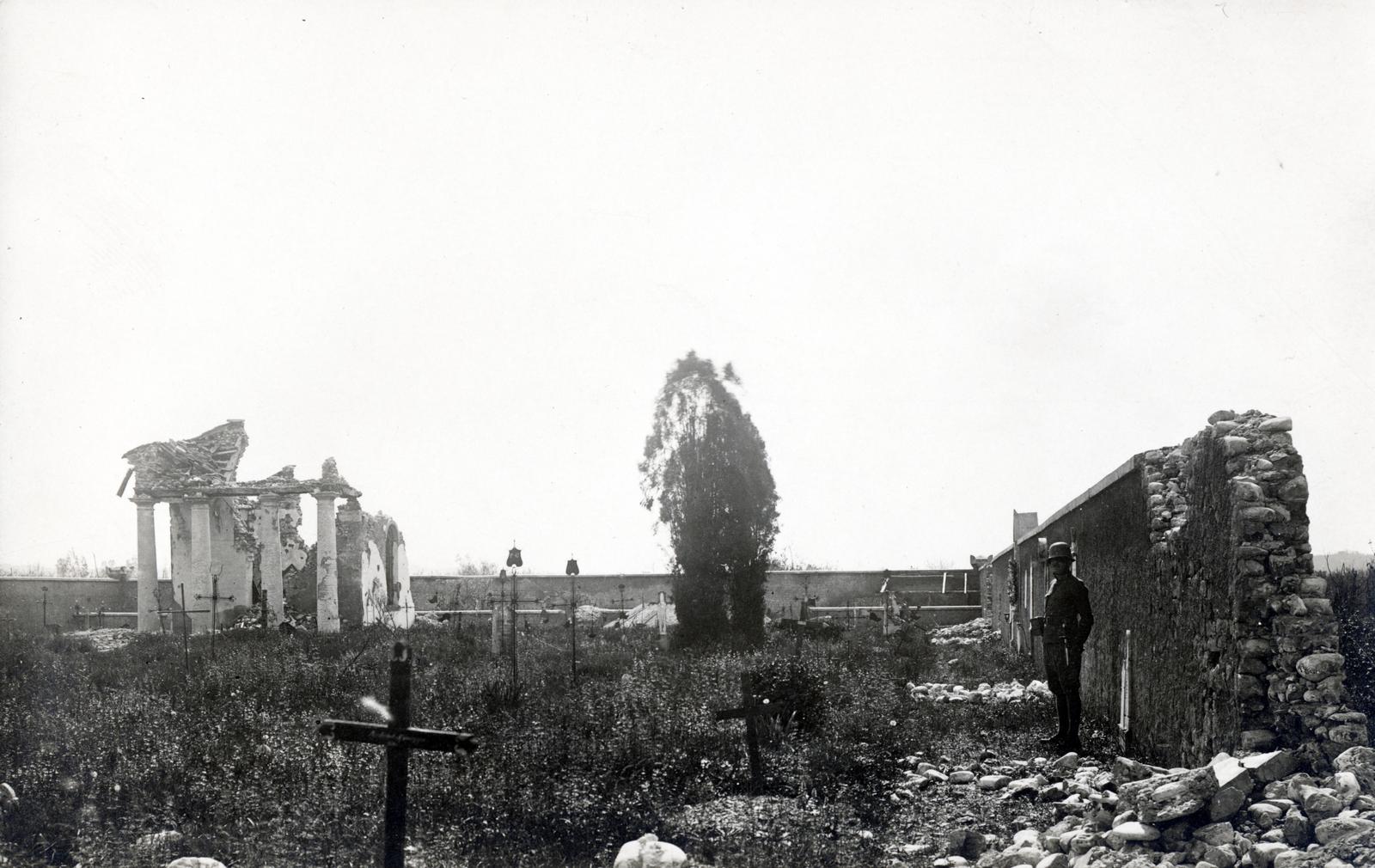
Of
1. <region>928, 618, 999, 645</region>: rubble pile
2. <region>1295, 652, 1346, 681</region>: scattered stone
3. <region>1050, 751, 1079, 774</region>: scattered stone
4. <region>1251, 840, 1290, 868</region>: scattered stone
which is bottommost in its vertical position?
<region>928, 618, 999, 645</region>: rubble pile

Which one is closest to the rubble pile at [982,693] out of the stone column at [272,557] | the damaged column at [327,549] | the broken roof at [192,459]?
the damaged column at [327,549]

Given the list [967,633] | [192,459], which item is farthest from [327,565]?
[967,633]

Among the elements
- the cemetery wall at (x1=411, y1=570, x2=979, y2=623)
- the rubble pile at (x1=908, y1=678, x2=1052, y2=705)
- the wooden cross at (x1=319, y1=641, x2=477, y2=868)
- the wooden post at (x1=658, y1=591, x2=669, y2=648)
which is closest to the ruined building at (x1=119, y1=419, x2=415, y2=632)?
the cemetery wall at (x1=411, y1=570, x2=979, y2=623)

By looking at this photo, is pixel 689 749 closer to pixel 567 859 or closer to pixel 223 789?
pixel 567 859

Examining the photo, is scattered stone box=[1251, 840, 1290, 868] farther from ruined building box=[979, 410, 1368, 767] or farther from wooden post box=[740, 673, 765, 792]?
wooden post box=[740, 673, 765, 792]

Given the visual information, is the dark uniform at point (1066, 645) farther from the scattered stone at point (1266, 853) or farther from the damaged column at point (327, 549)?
the damaged column at point (327, 549)

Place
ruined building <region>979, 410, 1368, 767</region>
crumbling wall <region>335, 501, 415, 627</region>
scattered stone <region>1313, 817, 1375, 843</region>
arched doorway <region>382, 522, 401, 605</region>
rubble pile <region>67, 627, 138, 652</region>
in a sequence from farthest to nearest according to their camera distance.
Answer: arched doorway <region>382, 522, 401, 605</region>, crumbling wall <region>335, 501, 415, 627</region>, rubble pile <region>67, 627, 138, 652</region>, ruined building <region>979, 410, 1368, 767</region>, scattered stone <region>1313, 817, 1375, 843</region>

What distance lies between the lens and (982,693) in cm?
1292

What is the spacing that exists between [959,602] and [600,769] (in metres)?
26.3

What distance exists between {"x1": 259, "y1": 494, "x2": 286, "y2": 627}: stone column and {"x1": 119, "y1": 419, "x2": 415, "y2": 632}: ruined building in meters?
0.02

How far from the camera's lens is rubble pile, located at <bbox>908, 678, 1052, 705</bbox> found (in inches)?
472

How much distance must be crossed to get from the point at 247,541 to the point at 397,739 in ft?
85.8

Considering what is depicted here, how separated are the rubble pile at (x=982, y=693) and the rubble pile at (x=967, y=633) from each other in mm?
9331

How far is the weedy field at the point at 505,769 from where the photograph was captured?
244 inches
